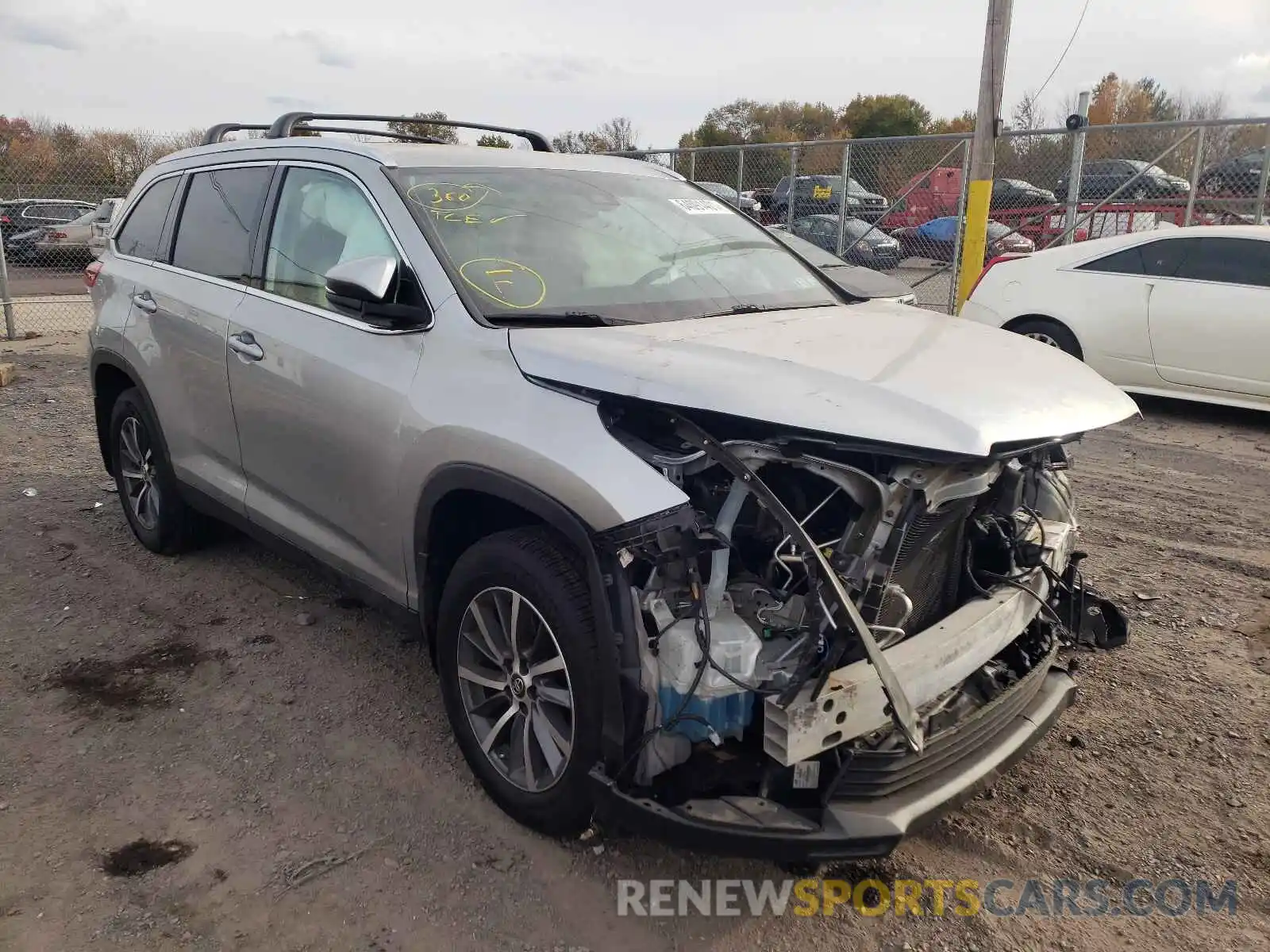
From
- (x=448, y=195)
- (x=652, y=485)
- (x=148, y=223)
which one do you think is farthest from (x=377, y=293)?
(x=148, y=223)

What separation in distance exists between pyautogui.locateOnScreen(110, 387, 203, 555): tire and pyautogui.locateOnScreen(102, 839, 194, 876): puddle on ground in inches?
84.3

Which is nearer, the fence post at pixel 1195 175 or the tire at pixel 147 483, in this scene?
the tire at pixel 147 483

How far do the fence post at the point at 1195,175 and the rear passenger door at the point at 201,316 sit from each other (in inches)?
391

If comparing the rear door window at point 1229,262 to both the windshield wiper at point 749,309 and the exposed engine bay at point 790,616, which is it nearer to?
the windshield wiper at point 749,309

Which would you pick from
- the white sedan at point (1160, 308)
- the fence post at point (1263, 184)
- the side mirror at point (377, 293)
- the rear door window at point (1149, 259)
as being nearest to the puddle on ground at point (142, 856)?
the side mirror at point (377, 293)

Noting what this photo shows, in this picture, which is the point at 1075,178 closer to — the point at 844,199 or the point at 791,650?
the point at 844,199

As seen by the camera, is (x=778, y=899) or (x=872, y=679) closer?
(x=872, y=679)

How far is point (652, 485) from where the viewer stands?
2402 millimetres

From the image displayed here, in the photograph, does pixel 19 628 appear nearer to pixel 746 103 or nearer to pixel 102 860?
pixel 102 860

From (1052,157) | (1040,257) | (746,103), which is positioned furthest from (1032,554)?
(746,103)

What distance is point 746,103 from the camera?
4431 cm

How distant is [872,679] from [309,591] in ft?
10.4

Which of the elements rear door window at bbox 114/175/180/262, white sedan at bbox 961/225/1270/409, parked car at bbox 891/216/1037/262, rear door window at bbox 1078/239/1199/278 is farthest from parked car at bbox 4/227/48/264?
rear door window at bbox 1078/239/1199/278

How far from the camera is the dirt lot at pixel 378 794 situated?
8.34 ft
